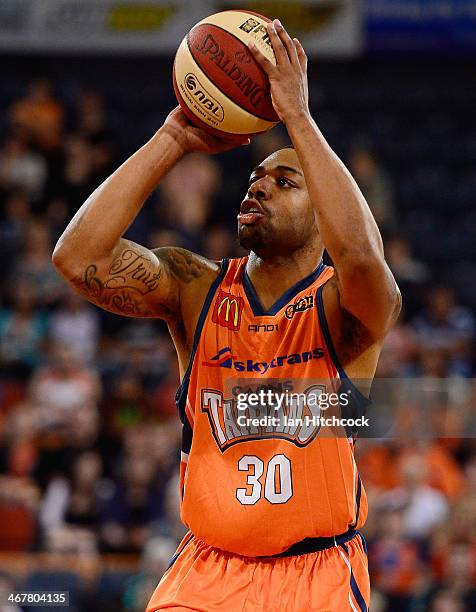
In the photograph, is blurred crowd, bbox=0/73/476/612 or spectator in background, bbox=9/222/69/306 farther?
spectator in background, bbox=9/222/69/306

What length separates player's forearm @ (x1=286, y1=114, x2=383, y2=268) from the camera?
3.50 m

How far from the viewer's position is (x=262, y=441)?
3824 millimetres

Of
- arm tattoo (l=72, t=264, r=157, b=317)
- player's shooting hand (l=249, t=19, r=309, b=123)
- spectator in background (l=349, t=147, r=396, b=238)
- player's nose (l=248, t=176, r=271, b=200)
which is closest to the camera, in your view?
player's shooting hand (l=249, t=19, r=309, b=123)

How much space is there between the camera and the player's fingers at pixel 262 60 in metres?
3.69

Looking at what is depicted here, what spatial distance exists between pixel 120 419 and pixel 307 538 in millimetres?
5830

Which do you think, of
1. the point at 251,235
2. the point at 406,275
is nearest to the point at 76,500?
the point at 406,275

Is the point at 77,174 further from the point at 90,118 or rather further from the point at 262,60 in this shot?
the point at 262,60

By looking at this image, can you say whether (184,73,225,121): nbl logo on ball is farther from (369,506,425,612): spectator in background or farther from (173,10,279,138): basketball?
(369,506,425,612): spectator in background

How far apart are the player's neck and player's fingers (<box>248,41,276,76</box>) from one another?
0.71 m

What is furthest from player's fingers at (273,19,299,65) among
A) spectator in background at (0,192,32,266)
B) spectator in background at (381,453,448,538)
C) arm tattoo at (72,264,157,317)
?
spectator in background at (0,192,32,266)

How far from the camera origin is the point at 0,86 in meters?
14.2

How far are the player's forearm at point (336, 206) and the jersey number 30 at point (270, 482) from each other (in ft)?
2.48

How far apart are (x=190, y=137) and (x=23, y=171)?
26.9 ft

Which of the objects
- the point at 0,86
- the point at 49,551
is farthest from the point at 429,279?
the point at 0,86
